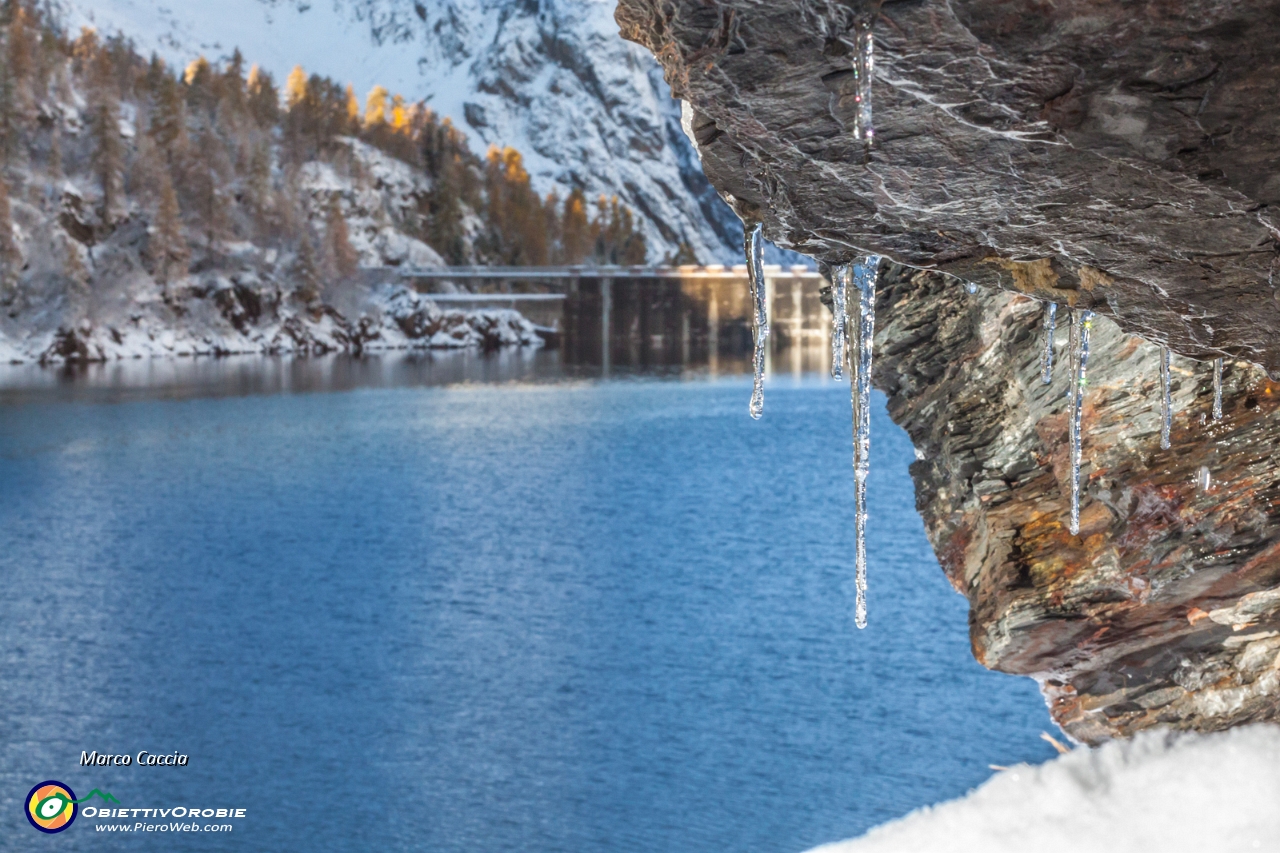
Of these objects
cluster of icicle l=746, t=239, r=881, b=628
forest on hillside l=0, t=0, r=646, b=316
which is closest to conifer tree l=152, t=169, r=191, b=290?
forest on hillside l=0, t=0, r=646, b=316

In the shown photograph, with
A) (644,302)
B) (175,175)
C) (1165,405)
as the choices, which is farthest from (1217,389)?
(175,175)

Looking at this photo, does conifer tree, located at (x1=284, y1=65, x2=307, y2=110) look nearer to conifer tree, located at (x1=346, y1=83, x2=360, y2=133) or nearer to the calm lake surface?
conifer tree, located at (x1=346, y1=83, x2=360, y2=133)

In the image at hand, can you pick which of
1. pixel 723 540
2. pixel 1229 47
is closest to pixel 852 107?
pixel 1229 47

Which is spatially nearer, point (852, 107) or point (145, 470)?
point (852, 107)

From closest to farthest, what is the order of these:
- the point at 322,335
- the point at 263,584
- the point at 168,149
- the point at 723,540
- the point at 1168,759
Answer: the point at 1168,759 → the point at 263,584 → the point at 723,540 → the point at 322,335 → the point at 168,149

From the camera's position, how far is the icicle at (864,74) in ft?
14.2

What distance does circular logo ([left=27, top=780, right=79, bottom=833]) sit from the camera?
20.2 metres

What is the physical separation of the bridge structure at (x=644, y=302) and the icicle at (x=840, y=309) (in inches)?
5448

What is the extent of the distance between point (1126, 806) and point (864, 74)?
8.05 meters

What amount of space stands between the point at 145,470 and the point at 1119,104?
52.7 meters

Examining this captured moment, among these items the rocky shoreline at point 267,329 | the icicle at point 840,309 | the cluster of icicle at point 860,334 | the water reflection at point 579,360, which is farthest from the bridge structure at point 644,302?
the cluster of icicle at point 860,334

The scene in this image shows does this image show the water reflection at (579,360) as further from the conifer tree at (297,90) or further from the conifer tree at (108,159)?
the conifer tree at (297,90)

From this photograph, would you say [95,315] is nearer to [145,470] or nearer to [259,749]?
[145,470]

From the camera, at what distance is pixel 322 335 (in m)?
135
